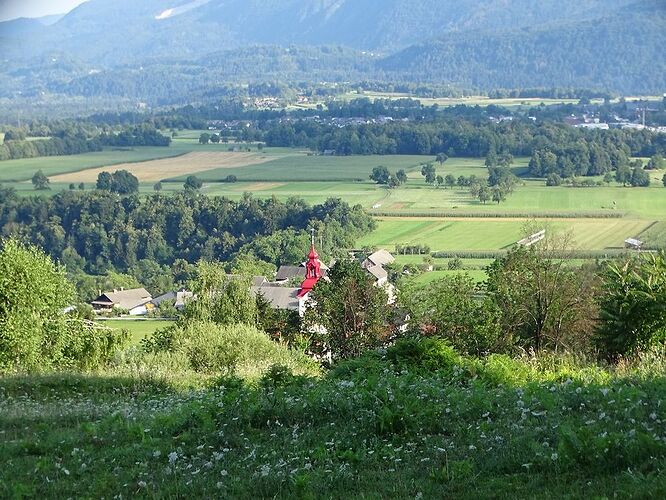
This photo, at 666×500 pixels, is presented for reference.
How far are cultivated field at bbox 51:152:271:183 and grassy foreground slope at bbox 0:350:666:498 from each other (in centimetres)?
7565

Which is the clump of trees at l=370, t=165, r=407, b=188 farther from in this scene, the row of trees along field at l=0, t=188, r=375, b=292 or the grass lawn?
the grass lawn

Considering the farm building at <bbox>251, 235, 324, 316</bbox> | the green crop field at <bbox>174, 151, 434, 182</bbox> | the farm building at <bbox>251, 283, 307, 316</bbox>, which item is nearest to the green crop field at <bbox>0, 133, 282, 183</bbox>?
the green crop field at <bbox>174, 151, 434, 182</bbox>

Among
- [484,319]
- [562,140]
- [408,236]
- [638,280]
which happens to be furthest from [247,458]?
[562,140]

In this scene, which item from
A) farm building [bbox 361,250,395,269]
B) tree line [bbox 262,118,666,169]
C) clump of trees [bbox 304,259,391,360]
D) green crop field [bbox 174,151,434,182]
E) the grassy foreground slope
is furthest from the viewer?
green crop field [bbox 174,151,434,182]

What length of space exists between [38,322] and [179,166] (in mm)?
76402

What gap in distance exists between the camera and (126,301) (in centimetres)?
5178

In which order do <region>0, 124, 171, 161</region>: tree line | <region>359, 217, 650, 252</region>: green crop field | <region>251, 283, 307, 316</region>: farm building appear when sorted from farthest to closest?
<region>0, 124, 171, 161</region>: tree line
<region>359, 217, 650, 252</region>: green crop field
<region>251, 283, 307, 316</region>: farm building

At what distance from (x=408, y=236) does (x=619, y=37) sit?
14815 centimetres

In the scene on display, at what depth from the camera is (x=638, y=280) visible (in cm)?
1157

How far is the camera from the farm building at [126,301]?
164 ft

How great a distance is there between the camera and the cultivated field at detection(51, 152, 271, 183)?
84800 mm

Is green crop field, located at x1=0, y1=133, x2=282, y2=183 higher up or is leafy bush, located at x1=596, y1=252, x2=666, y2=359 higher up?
leafy bush, located at x1=596, y1=252, x2=666, y2=359

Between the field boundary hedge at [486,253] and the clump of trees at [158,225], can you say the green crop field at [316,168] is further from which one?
the field boundary hedge at [486,253]

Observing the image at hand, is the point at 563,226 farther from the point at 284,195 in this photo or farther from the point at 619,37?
the point at 619,37
